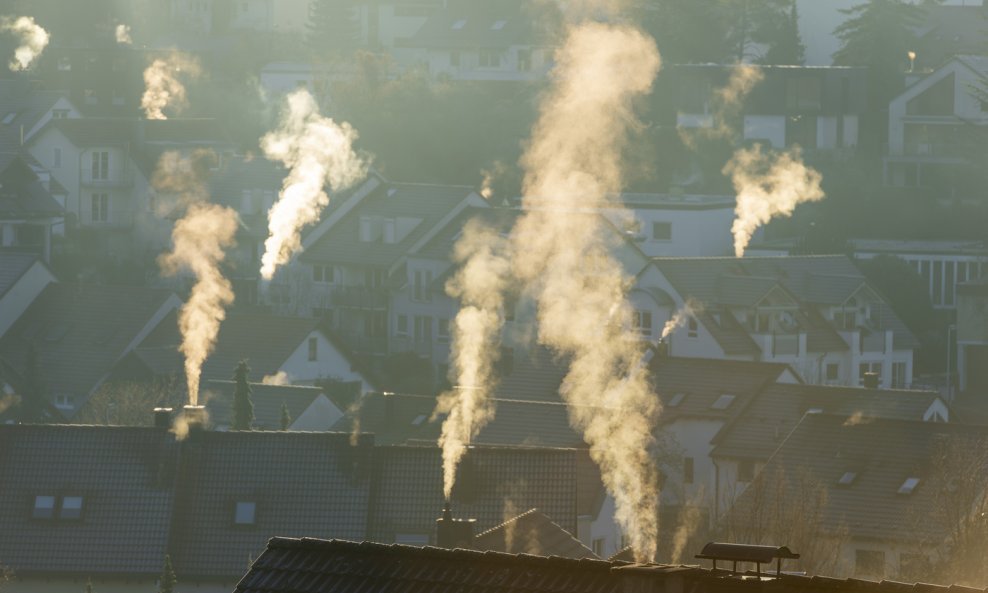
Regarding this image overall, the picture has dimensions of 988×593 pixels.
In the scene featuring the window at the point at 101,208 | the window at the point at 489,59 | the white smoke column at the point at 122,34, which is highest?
the white smoke column at the point at 122,34

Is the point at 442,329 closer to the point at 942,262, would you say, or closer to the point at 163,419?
the point at 942,262

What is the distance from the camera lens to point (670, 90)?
95.2 metres

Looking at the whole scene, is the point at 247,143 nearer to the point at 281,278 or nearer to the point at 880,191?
the point at 281,278

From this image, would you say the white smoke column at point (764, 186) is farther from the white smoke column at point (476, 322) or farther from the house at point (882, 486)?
the house at point (882, 486)

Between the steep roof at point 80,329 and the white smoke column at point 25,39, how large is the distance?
38.2 meters

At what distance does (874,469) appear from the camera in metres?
51.7

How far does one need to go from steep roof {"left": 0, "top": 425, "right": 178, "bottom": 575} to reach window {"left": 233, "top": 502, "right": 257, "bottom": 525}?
1.14m

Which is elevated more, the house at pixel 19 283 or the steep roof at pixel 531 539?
the house at pixel 19 283

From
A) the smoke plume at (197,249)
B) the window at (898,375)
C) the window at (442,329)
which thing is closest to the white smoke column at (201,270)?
the smoke plume at (197,249)

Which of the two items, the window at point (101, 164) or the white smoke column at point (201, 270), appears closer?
the white smoke column at point (201, 270)

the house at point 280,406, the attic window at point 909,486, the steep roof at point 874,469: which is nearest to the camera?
the steep roof at point 874,469

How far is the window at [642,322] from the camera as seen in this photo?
74.3m

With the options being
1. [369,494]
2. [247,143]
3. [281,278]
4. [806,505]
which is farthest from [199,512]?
[247,143]

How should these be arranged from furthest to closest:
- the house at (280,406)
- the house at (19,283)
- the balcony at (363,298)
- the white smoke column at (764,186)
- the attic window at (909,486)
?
the white smoke column at (764,186) → the balcony at (363,298) → the house at (19,283) → the house at (280,406) → the attic window at (909,486)
